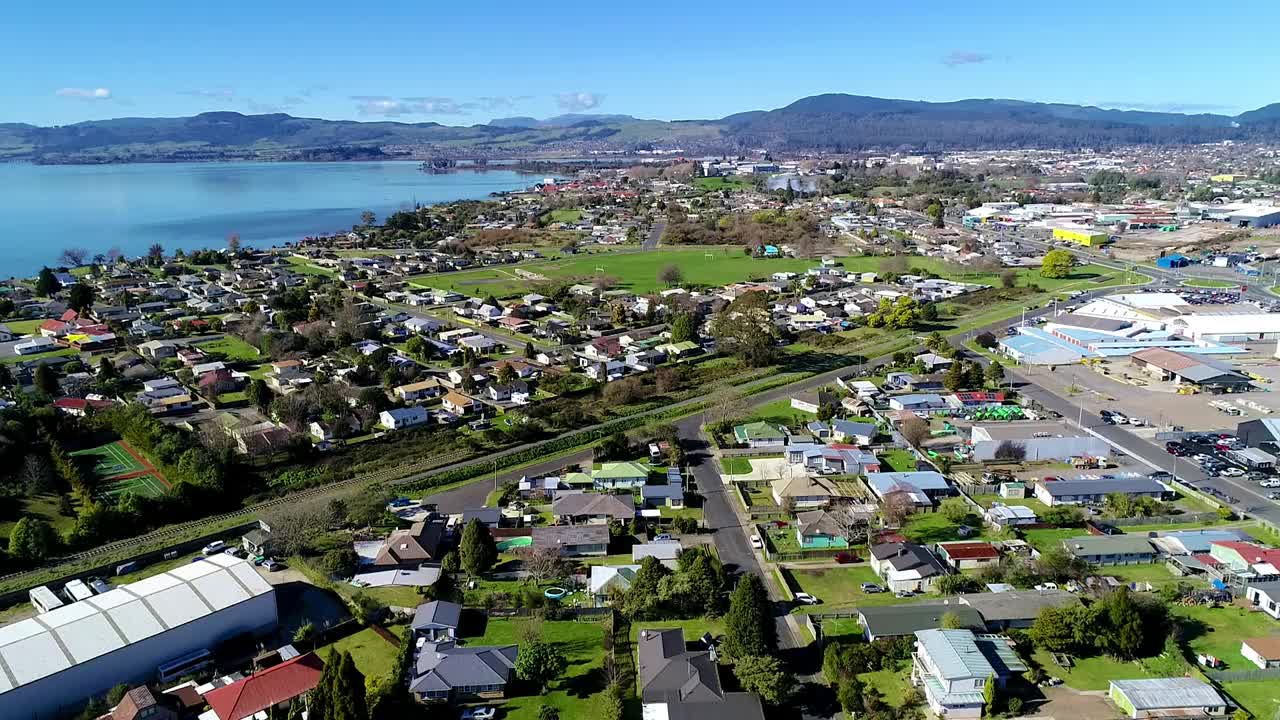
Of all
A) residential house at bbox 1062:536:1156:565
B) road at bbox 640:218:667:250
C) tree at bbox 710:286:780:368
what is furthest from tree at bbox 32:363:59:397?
road at bbox 640:218:667:250

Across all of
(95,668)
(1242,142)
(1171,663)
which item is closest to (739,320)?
(1171,663)

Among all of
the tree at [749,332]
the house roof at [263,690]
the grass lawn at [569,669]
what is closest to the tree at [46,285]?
the tree at [749,332]

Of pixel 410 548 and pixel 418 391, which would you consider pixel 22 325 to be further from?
pixel 410 548

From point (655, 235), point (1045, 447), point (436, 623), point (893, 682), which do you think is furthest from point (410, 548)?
point (655, 235)

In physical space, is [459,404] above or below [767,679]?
above

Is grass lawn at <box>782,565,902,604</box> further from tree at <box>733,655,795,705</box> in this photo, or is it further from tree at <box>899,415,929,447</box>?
tree at <box>899,415,929,447</box>

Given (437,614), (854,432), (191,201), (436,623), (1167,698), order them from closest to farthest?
1. (1167,698)
2. (436,623)
3. (437,614)
4. (854,432)
5. (191,201)

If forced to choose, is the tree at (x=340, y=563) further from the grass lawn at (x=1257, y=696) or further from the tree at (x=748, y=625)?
the grass lawn at (x=1257, y=696)
